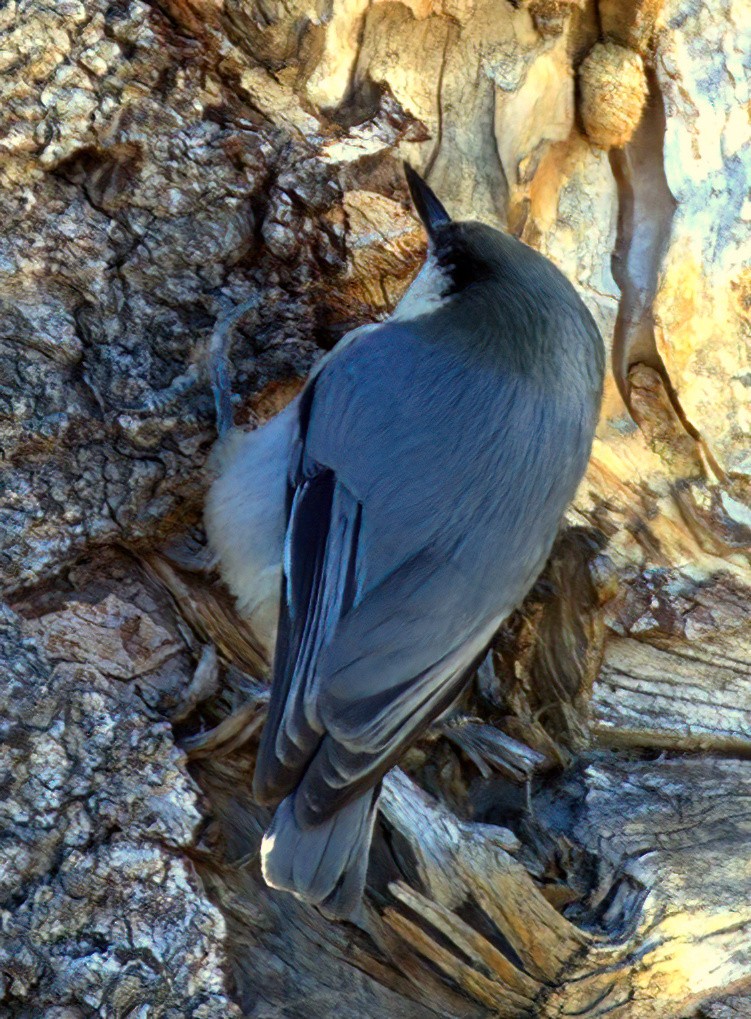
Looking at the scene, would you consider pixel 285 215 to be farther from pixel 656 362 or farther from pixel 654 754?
pixel 654 754

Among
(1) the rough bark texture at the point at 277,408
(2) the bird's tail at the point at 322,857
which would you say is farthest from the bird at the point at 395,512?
(1) the rough bark texture at the point at 277,408

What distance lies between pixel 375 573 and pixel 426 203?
655mm

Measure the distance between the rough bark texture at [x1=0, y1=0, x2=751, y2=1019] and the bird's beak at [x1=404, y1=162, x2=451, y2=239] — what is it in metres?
0.06

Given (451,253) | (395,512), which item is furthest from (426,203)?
(395,512)

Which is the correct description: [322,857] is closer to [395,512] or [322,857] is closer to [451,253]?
[395,512]

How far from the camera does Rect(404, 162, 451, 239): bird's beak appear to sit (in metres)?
1.84

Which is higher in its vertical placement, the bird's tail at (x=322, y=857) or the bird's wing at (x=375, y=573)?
the bird's wing at (x=375, y=573)

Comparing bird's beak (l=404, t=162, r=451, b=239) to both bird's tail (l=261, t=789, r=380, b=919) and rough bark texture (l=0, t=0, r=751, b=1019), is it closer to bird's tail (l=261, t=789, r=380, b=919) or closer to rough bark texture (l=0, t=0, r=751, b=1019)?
rough bark texture (l=0, t=0, r=751, b=1019)

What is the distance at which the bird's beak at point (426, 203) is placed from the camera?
184 cm

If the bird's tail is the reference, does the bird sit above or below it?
above

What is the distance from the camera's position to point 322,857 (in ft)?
5.03

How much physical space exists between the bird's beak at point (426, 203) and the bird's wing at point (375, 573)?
20cm

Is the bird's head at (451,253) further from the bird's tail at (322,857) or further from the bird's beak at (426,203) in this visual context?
the bird's tail at (322,857)

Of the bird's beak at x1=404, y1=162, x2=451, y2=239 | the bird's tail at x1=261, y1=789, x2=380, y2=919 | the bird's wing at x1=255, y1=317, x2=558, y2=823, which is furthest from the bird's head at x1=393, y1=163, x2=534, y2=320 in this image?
the bird's tail at x1=261, y1=789, x2=380, y2=919
